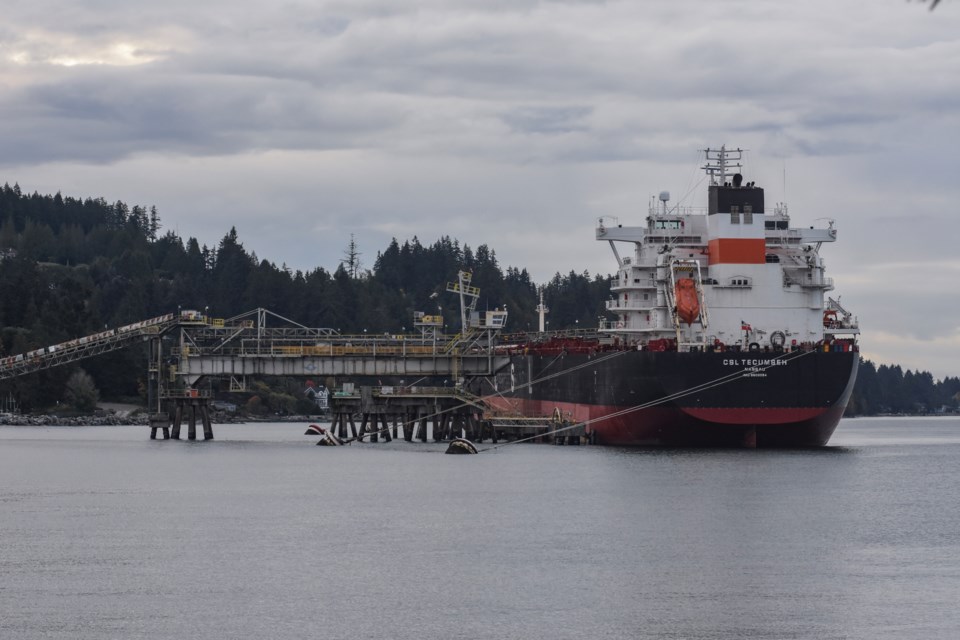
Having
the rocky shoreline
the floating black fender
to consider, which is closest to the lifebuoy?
the floating black fender

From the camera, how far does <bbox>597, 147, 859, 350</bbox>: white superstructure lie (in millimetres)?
77375

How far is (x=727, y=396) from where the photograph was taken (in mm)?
72750

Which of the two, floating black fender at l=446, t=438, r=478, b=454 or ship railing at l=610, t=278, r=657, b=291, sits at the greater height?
ship railing at l=610, t=278, r=657, b=291

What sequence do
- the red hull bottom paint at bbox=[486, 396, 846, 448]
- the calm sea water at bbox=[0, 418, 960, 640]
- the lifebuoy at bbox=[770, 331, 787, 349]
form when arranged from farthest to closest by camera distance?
the lifebuoy at bbox=[770, 331, 787, 349] → the red hull bottom paint at bbox=[486, 396, 846, 448] → the calm sea water at bbox=[0, 418, 960, 640]

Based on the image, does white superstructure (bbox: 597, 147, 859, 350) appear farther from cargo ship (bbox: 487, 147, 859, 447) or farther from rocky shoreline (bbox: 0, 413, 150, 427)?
rocky shoreline (bbox: 0, 413, 150, 427)

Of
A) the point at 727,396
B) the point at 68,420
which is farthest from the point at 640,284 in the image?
the point at 68,420

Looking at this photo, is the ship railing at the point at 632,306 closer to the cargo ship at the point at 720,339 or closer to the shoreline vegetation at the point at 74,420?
the cargo ship at the point at 720,339

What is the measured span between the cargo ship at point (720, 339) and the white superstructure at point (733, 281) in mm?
48

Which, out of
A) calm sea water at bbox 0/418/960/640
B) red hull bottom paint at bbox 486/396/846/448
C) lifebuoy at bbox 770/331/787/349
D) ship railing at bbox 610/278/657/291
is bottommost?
calm sea water at bbox 0/418/960/640

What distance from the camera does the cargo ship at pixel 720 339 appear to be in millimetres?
72938

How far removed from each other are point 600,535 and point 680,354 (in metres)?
27.4

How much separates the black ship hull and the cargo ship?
0.05 metres

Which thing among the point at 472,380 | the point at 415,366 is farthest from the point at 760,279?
the point at 472,380

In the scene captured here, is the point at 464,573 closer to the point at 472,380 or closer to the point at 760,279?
the point at 760,279
